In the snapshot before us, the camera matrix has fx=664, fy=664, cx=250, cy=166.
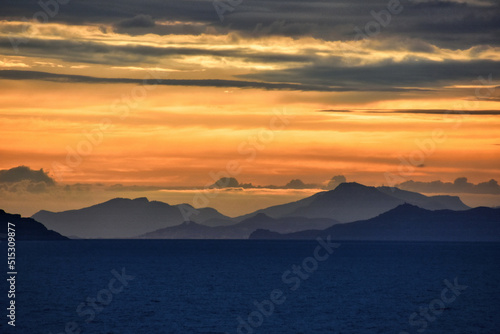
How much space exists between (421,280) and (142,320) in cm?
7377

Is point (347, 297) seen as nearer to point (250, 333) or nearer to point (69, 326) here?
point (250, 333)

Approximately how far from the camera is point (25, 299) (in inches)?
3649

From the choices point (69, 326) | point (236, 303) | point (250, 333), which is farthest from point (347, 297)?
point (69, 326)

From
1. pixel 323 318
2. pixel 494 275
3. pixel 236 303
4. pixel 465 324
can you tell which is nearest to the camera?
pixel 465 324

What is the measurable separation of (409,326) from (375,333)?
5.93 m

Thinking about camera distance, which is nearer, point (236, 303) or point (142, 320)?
point (142, 320)

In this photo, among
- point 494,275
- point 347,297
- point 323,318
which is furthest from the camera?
point 494,275

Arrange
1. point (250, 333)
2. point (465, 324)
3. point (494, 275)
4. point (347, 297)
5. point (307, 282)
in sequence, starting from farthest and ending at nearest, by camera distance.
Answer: point (494, 275), point (307, 282), point (347, 297), point (465, 324), point (250, 333)

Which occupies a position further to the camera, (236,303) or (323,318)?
(236,303)

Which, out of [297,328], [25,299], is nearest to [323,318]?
[297,328]

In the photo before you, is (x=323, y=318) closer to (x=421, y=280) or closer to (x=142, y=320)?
(x=142, y=320)

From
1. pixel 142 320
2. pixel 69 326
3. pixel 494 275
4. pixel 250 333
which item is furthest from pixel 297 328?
pixel 494 275

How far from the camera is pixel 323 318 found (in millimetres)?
79125

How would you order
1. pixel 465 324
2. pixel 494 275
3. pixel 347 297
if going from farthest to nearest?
pixel 494 275, pixel 347 297, pixel 465 324
